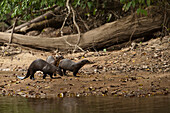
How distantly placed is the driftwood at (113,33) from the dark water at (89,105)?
6.94m

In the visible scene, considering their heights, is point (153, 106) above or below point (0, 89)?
below

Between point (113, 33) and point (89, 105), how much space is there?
767 centimetres

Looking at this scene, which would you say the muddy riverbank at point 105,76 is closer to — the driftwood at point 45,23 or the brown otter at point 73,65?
the brown otter at point 73,65

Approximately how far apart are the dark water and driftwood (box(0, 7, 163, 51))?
694 cm

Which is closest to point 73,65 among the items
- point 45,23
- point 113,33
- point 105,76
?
point 105,76

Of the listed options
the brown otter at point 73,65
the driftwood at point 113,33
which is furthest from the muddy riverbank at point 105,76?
the driftwood at point 113,33

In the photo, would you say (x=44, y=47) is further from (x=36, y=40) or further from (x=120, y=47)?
(x=120, y=47)

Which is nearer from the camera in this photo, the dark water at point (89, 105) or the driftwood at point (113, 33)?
the dark water at point (89, 105)

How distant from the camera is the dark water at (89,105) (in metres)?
3.84

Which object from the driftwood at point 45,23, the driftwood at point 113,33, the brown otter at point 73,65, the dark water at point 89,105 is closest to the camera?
the dark water at point 89,105

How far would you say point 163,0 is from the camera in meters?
10.8

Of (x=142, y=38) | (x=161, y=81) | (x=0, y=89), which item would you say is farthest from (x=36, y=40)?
(x=161, y=81)

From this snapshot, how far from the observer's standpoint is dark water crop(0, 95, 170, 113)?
12.6ft

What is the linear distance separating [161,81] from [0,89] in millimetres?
3617
